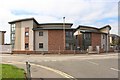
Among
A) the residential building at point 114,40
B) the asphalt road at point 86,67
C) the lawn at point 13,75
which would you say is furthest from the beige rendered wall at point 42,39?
the lawn at point 13,75

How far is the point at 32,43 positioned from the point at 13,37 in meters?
6.64

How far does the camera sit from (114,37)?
4242 inches

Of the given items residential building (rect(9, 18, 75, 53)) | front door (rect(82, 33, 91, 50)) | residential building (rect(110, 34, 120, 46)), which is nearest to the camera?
residential building (rect(9, 18, 75, 53))

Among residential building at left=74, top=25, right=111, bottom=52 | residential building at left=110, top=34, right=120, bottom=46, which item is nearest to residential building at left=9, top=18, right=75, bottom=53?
residential building at left=74, top=25, right=111, bottom=52

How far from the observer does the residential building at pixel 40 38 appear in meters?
60.9

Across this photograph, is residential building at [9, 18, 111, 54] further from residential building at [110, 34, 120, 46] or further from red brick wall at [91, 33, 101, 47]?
residential building at [110, 34, 120, 46]

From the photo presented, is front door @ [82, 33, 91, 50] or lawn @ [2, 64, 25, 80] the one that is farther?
front door @ [82, 33, 91, 50]

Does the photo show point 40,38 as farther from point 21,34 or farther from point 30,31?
point 21,34

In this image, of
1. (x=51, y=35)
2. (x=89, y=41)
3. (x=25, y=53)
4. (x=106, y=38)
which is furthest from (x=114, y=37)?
(x=25, y=53)

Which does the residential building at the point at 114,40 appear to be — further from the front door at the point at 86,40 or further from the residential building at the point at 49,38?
the front door at the point at 86,40

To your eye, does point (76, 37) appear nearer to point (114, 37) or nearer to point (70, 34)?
point (70, 34)

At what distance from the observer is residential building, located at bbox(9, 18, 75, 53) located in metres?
60.9

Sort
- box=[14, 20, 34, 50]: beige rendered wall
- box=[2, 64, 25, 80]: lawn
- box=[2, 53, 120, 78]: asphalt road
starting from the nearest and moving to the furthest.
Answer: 1. box=[2, 64, 25, 80]: lawn
2. box=[2, 53, 120, 78]: asphalt road
3. box=[14, 20, 34, 50]: beige rendered wall

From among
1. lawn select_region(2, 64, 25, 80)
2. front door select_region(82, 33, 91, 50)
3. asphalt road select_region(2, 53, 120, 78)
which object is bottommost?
asphalt road select_region(2, 53, 120, 78)
